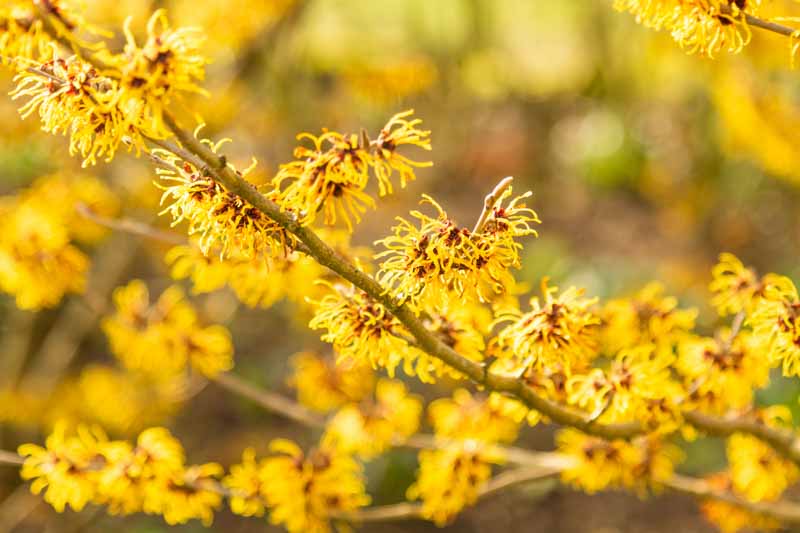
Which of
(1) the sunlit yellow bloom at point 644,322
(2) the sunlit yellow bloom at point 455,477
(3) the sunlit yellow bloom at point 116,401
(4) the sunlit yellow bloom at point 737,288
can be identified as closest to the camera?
(4) the sunlit yellow bloom at point 737,288

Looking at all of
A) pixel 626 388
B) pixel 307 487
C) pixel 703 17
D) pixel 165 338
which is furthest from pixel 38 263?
pixel 703 17

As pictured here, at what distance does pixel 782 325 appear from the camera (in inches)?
49.9

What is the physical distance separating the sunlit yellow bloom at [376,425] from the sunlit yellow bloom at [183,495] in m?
0.33

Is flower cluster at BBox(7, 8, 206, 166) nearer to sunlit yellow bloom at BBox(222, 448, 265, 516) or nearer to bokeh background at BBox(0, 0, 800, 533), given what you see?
sunlit yellow bloom at BBox(222, 448, 265, 516)

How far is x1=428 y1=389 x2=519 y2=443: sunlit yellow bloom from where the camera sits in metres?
1.81

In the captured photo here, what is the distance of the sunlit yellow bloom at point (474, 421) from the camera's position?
1812 millimetres

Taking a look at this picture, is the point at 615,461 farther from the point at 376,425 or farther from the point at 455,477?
the point at 376,425

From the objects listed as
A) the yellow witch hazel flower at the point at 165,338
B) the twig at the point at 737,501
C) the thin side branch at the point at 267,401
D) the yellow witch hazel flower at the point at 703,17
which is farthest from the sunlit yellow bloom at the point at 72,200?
the twig at the point at 737,501

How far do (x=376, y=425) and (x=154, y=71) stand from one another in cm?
117

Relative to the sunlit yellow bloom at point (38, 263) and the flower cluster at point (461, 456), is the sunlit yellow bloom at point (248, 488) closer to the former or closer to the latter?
the flower cluster at point (461, 456)

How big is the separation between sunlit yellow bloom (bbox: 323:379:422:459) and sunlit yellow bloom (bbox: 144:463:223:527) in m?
0.33

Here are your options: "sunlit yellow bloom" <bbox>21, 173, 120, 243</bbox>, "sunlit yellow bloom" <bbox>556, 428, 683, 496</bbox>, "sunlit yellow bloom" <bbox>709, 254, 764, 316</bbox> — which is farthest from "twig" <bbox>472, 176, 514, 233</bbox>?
"sunlit yellow bloom" <bbox>21, 173, 120, 243</bbox>

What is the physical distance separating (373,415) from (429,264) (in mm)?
884

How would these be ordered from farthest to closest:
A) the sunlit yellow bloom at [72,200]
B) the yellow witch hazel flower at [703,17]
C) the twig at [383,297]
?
the sunlit yellow bloom at [72,200]
the yellow witch hazel flower at [703,17]
the twig at [383,297]
